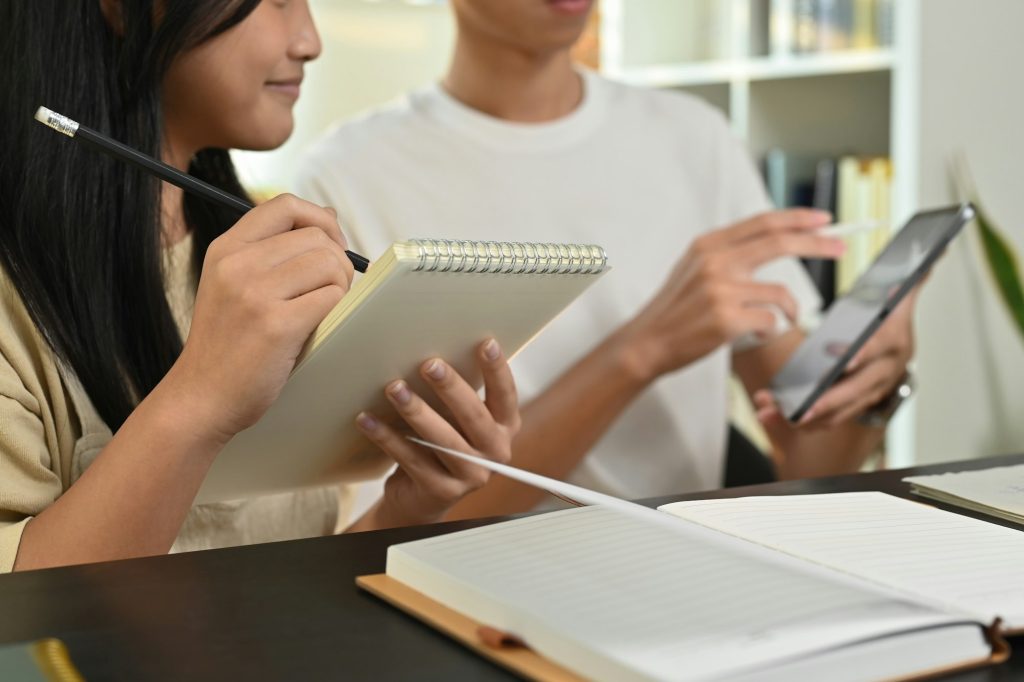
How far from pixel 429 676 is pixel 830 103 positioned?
2176 mm

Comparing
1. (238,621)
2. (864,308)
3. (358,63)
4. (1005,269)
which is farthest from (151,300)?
(358,63)

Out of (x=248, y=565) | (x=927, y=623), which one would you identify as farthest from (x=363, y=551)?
(x=927, y=623)

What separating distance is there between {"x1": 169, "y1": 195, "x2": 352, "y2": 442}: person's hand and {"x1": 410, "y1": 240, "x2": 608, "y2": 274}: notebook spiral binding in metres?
0.09

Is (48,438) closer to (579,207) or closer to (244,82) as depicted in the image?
(244,82)

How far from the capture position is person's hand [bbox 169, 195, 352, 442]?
655 mm

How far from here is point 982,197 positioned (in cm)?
188

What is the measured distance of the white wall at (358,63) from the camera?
2842 millimetres

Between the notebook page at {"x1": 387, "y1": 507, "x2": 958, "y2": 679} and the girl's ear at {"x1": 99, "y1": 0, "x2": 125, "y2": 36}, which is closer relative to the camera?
the notebook page at {"x1": 387, "y1": 507, "x2": 958, "y2": 679}

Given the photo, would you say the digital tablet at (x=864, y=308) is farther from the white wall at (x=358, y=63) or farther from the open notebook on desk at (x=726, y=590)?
the white wall at (x=358, y=63)

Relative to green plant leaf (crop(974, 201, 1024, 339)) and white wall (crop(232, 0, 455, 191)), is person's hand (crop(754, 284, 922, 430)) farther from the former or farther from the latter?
white wall (crop(232, 0, 455, 191))

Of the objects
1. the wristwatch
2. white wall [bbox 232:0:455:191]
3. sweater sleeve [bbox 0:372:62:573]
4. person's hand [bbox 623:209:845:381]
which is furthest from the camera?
white wall [bbox 232:0:455:191]

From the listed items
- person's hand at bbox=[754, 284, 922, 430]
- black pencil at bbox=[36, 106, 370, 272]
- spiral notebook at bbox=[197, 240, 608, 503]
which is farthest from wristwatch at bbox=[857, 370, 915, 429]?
black pencil at bbox=[36, 106, 370, 272]

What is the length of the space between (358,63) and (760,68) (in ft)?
3.44

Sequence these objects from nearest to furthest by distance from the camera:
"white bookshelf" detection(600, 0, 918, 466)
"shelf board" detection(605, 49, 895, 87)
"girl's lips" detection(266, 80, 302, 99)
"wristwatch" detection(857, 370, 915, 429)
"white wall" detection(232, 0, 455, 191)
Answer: "girl's lips" detection(266, 80, 302, 99) → "wristwatch" detection(857, 370, 915, 429) → "shelf board" detection(605, 49, 895, 87) → "white bookshelf" detection(600, 0, 918, 466) → "white wall" detection(232, 0, 455, 191)
